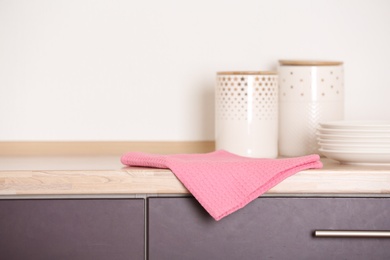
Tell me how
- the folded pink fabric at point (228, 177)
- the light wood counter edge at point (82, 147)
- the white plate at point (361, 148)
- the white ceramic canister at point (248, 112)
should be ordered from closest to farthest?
the folded pink fabric at point (228, 177)
the white plate at point (361, 148)
the white ceramic canister at point (248, 112)
the light wood counter edge at point (82, 147)

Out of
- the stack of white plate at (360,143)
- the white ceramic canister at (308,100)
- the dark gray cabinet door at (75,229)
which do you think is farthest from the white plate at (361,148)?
the dark gray cabinet door at (75,229)

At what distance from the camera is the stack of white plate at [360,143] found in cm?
153

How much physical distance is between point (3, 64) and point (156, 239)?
2.53ft

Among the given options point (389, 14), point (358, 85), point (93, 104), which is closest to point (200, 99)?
point (93, 104)

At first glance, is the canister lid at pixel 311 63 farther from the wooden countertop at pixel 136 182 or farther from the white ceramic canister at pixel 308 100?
the wooden countertop at pixel 136 182

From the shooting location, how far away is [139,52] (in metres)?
1.95

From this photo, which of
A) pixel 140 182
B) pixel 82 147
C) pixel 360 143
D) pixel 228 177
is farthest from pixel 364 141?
pixel 82 147

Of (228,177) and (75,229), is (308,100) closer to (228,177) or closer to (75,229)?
(228,177)

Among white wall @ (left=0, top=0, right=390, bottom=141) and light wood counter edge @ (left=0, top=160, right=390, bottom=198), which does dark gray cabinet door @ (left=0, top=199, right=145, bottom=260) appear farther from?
white wall @ (left=0, top=0, right=390, bottom=141)

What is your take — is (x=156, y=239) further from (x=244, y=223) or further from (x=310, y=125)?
(x=310, y=125)

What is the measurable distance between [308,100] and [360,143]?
28 cm

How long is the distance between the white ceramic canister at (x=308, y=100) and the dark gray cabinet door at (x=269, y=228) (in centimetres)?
36

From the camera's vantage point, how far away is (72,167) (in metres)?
1.54

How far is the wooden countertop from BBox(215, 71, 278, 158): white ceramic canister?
0.95 ft
